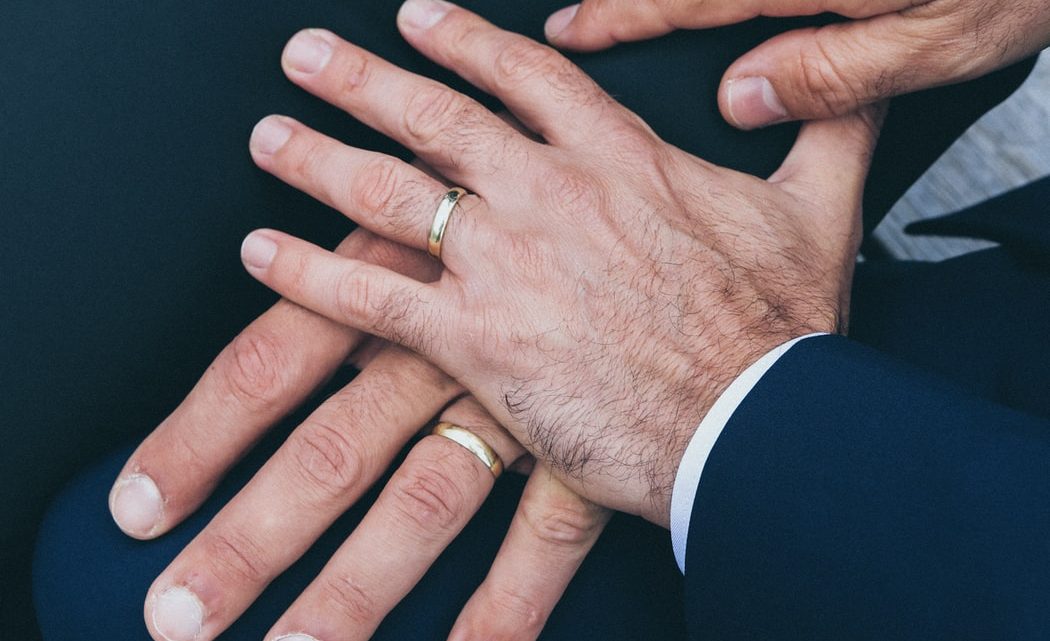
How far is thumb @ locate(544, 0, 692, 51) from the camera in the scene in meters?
0.81

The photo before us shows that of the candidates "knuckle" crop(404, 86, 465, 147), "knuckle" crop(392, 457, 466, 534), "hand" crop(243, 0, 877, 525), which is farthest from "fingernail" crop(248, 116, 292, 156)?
"knuckle" crop(392, 457, 466, 534)

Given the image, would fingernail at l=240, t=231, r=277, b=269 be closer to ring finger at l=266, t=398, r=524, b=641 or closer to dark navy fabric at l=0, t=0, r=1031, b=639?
dark navy fabric at l=0, t=0, r=1031, b=639

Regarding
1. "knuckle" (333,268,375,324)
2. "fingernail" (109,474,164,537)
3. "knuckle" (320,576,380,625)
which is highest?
"knuckle" (333,268,375,324)

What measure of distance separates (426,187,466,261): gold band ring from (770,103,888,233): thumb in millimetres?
364

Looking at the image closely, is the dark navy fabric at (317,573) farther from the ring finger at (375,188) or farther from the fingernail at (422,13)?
the fingernail at (422,13)

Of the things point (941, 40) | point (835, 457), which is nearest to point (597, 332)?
point (835, 457)

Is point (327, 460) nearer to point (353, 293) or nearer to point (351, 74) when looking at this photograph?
point (353, 293)

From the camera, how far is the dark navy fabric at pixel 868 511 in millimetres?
561

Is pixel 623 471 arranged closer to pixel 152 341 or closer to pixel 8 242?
pixel 152 341

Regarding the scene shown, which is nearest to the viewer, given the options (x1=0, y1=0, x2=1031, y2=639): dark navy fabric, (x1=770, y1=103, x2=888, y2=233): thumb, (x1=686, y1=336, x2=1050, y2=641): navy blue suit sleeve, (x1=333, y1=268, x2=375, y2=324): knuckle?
(x1=686, y1=336, x2=1050, y2=641): navy blue suit sleeve

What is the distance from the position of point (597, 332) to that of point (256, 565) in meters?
0.37

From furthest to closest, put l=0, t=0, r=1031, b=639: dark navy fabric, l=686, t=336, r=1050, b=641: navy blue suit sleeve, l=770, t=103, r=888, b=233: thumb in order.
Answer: l=770, t=103, r=888, b=233: thumb
l=0, t=0, r=1031, b=639: dark navy fabric
l=686, t=336, r=1050, b=641: navy blue suit sleeve

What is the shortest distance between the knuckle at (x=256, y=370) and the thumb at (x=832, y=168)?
0.56m

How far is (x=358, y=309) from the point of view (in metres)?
0.77
